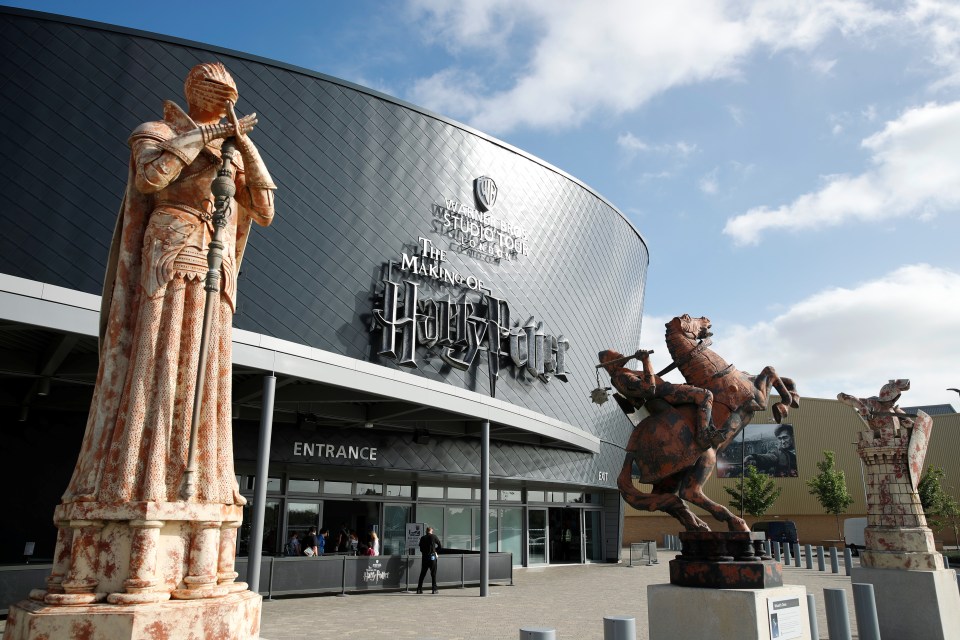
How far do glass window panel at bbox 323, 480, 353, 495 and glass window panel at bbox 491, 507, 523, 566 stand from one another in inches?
256

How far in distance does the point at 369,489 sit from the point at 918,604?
14211mm

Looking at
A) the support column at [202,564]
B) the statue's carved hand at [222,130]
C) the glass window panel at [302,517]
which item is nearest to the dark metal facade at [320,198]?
the glass window panel at [302,517]

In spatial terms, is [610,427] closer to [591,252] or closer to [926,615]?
[591,252]

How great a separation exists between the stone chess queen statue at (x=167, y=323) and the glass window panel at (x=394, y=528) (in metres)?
17.3

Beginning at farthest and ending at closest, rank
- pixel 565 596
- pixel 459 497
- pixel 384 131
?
1. pixel 459 497
2. pixel 384 131
3. pixel 565 596

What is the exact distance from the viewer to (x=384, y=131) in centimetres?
1888

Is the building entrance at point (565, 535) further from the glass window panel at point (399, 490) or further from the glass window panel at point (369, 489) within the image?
the glass window panel at point (369, 489)

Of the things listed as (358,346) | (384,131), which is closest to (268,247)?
(358,346)

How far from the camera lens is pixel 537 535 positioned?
25.3 m

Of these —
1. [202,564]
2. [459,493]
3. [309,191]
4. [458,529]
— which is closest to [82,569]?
[202,564]

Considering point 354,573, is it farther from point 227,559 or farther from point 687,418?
point 227,559

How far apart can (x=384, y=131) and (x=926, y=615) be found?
16.0 metres

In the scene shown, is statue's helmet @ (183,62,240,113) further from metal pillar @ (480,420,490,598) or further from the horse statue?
metal pillar @ (480,420,490,598)

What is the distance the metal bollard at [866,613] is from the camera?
7.18 meters
